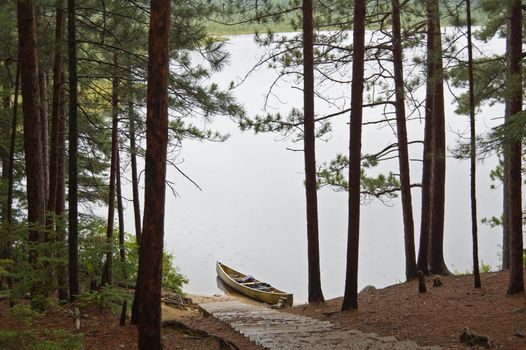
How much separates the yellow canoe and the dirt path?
799 cm

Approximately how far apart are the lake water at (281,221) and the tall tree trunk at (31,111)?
39.2 ft

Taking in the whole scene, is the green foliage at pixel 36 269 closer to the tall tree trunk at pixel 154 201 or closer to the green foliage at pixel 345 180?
the tall tree trunk at pixel 154 201

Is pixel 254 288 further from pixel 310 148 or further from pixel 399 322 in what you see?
pixel 399 322

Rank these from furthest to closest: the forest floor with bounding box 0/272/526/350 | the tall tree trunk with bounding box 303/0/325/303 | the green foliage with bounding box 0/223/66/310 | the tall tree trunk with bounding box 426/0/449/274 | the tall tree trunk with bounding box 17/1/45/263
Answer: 1. the tall tree trunk with bounding box 426/0/449/274
2. the tall tree trunk with bounding box 303/0/325/303
3. the tall tree trunk with bounding box 17/1/45/263
4. the forest floor with bounding box 0/272/526/350
5. the green foliage with bounding box 0/223/66/310

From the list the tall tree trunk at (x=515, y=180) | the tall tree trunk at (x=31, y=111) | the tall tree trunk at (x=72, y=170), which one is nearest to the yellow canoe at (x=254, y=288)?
the tall tree trunk at (x=515, y=180)

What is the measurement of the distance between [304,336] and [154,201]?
2.63m

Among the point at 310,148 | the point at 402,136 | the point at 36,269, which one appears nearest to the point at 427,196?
the point at 402,136

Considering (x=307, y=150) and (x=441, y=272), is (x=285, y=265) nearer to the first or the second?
(x=441, y=272)

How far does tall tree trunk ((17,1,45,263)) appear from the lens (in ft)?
26.6

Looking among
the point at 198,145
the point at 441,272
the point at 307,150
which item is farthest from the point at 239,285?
the point at 198,145

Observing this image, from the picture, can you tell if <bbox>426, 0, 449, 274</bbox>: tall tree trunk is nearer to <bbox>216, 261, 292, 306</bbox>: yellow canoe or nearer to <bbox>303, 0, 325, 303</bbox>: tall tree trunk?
<bbox>303, 0, 325, 303</bbox>: tall tree trunk

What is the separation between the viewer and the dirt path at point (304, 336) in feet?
20.6

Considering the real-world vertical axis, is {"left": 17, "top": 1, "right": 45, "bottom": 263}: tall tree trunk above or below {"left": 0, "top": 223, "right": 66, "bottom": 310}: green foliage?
above

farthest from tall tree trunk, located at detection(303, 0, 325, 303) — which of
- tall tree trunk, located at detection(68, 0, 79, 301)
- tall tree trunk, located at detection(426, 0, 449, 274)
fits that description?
tall tree trunk, located at detection(68, 0, 79, 301)
